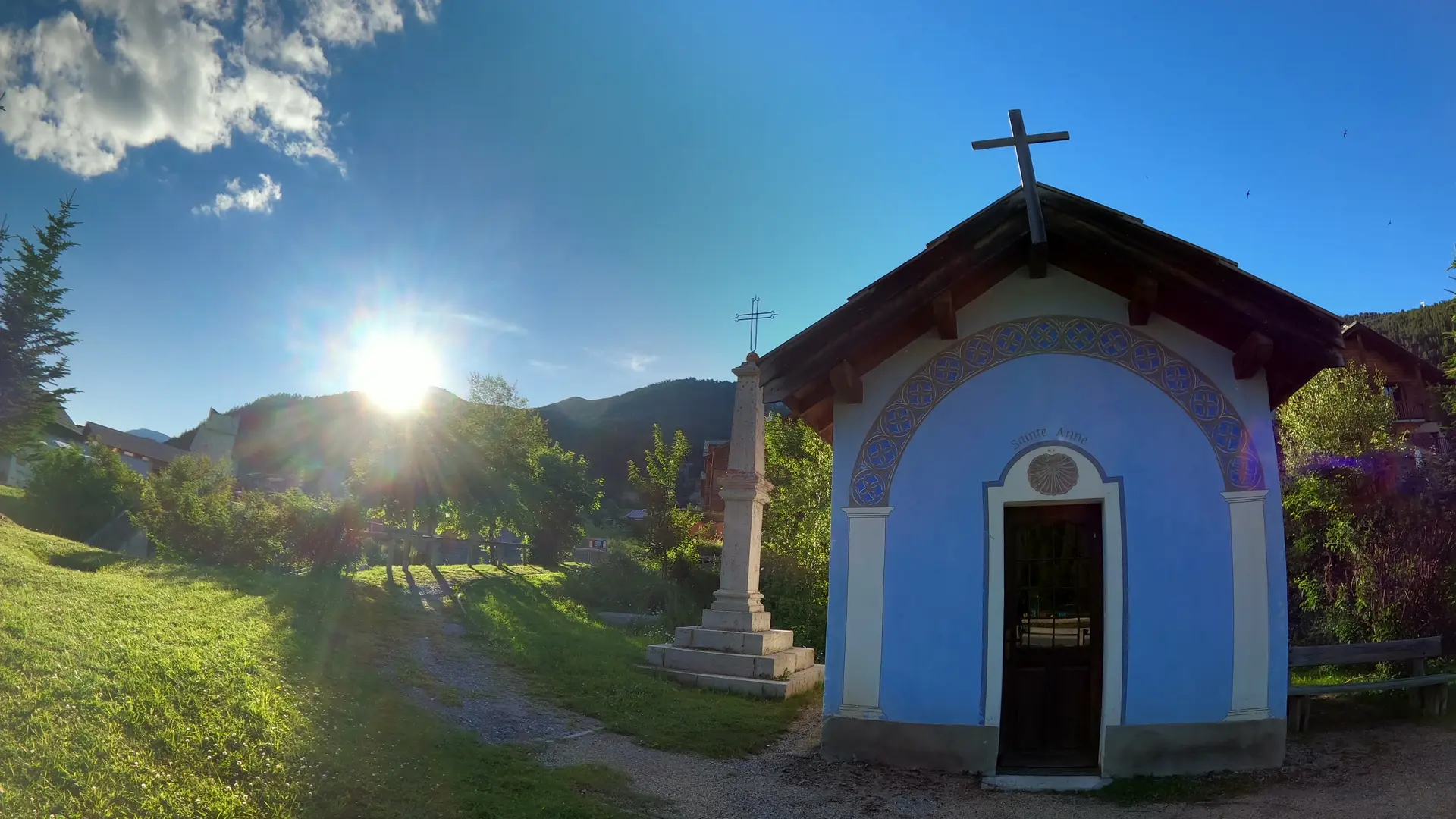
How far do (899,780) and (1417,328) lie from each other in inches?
1248

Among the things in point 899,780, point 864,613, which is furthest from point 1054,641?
point 899,780

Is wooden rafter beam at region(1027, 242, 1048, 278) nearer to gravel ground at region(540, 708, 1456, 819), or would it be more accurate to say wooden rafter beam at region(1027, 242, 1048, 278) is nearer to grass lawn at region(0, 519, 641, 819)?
gravel ground at region(540, 708, 1456, 819)

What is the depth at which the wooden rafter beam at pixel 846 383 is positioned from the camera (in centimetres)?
726

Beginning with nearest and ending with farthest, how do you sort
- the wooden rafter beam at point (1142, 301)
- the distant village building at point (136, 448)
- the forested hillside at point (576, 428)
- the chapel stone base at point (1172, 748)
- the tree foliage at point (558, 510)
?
the chapel stone base at point (1172, 748) → the wooden rafter beam at point (1142, 301) → the tree foliage at point (558, 510) → the forested hillside at point (576, 428) → the distant village building at point (136, 448)

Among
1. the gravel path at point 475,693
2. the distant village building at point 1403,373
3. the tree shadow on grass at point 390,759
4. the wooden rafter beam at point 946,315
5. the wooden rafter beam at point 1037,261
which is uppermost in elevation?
the distant village building at point 1403,373

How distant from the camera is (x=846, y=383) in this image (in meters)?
7.33

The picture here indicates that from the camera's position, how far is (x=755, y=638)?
38.2 ft

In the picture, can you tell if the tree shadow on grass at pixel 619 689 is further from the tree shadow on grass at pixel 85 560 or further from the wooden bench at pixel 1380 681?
the tree shadow on grass at pixel 85 560

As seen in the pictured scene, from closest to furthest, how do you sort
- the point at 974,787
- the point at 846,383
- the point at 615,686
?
the point at 974,787 → the point at 846,383 → the point at 615,686

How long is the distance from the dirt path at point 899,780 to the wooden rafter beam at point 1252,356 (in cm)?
319

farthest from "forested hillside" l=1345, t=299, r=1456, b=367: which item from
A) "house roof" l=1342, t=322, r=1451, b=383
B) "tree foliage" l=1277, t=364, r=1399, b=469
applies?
"tree foliage" l=1277, t=364, r=1399, b=469

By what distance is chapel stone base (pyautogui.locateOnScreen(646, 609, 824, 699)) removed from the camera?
1102 centimetres

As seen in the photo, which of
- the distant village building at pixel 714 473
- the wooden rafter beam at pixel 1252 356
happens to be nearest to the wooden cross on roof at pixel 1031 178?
the wooden rafter beam at pixel 1252 356

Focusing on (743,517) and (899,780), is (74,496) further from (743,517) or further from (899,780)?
(899,780)
